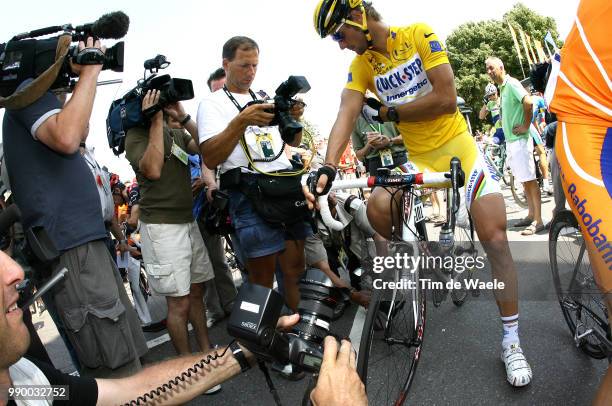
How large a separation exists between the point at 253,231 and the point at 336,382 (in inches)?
78.3

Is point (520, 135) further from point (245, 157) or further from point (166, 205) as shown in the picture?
point (166, 205)

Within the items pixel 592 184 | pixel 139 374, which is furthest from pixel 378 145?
pixel 139 374

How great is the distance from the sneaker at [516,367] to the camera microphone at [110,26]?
272 cm

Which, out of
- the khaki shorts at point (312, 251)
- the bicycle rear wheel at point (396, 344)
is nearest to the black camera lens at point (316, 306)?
the bicycle rear wheel at point (396, 344)

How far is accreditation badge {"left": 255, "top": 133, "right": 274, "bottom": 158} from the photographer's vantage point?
311 cm

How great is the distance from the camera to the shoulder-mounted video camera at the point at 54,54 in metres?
2.12

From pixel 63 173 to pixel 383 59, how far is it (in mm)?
1897

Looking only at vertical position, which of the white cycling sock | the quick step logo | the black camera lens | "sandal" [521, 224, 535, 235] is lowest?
"sandal" [521, 224, 535, 235]

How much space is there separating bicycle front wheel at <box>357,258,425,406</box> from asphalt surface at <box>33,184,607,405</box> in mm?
135

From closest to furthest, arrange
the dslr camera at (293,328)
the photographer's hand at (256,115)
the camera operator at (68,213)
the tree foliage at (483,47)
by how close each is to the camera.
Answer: the dslr camera at (293,328) < the camera operator at (68,213) < the photographer's hand at (256,115) < the tree foliage at (483,47)

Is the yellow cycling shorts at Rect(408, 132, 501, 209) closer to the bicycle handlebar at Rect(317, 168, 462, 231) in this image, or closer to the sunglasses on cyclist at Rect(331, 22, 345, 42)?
the bicycle handlebar at Rect(317, 168, 462, 231)

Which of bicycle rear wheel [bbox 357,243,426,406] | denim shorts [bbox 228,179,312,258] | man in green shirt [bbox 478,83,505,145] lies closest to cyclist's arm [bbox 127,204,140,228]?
denim shorts [bbox 228,179,312,258]

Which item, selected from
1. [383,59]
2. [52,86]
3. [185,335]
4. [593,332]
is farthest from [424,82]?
[185,335]

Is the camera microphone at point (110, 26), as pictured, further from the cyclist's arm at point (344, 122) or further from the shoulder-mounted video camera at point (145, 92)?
the cyclist's arm at point (344, 122)
